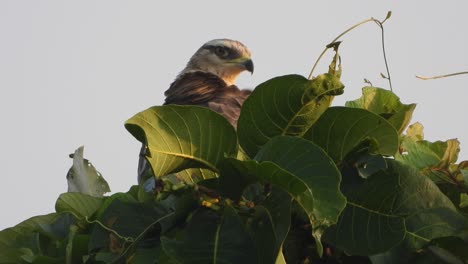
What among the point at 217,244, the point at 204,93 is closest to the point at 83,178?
the point at 217,244

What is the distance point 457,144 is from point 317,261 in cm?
86

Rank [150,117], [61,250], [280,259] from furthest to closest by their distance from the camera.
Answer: [61,250] → [150,117] → [280,259]

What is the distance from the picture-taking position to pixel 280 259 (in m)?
2.40

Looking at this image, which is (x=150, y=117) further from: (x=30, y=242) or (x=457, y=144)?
(x=457, y=144)

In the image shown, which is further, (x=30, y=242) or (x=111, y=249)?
(x=30, y=242)

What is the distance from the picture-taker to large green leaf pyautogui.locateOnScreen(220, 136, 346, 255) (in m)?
2.41

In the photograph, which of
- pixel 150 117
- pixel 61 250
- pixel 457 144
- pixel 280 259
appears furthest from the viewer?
pixel 457 144

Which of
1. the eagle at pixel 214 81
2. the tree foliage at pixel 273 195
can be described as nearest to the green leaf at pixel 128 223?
the tree foliage at pixel 273 195

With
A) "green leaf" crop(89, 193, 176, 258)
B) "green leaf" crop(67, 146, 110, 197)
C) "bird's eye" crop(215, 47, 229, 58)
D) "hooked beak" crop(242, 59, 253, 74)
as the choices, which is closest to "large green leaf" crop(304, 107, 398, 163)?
"green leaf" crop(89, 193, 176, 258)

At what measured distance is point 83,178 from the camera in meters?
3.53

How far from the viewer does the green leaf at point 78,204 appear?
3.07 m

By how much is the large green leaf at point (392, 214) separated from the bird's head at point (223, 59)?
324 inches

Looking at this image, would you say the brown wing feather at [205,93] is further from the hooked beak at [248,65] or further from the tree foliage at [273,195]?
the tree foliage at [273,195]

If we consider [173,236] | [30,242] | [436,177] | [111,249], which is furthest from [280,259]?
[30,242]
